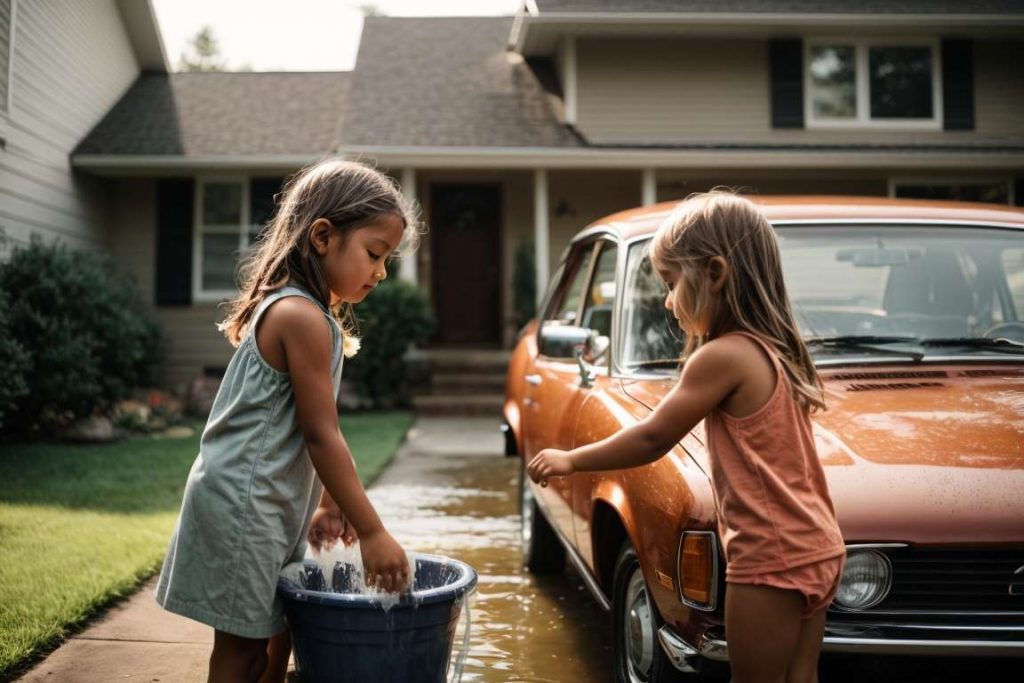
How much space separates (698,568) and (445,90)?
13.5 meters

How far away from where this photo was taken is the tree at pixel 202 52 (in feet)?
164

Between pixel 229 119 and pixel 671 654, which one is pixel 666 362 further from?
pixel 229 119

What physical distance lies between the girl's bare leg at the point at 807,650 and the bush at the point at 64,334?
7629 millimetres

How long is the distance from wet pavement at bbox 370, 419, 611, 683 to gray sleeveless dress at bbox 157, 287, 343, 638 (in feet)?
5.01

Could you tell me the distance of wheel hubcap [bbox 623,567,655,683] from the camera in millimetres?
2714

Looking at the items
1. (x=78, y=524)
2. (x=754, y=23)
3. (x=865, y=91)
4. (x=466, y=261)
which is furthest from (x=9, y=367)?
(x=865, y=91)

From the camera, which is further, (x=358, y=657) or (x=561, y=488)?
(x=561, y=488)

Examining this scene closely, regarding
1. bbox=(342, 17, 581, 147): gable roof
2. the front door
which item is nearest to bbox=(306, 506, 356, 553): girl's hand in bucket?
bbox=(342, 17, 581, 147): gable roof

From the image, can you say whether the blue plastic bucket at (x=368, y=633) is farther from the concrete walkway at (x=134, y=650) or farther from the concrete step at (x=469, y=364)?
the concrete step at (x=469, y=364)

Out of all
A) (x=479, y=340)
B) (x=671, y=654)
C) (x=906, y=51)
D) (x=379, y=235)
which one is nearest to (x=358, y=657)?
(x=671, y=654)

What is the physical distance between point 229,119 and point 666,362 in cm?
1312

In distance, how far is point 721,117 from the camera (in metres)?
14.5

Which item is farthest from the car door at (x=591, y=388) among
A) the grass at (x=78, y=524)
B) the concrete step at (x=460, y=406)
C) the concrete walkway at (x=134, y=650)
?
the concrete step at (x=460, y=406)

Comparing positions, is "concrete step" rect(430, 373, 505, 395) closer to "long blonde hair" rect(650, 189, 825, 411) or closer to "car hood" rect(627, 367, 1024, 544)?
"car hood" rect(627, 367, 1024, 544)
